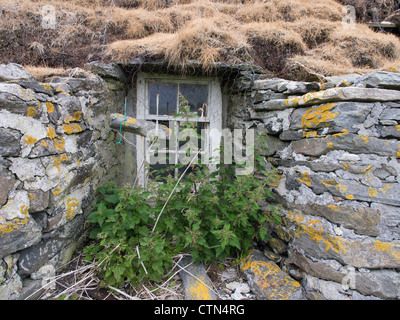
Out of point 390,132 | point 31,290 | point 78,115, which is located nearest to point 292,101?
point 390,132

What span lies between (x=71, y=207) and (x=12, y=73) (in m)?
1.28

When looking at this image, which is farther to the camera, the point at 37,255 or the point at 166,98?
the point at 166,98

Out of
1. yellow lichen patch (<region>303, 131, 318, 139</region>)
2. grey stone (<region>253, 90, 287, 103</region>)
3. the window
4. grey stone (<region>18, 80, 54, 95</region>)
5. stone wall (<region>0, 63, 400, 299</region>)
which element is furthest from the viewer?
the window

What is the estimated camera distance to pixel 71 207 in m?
2.12

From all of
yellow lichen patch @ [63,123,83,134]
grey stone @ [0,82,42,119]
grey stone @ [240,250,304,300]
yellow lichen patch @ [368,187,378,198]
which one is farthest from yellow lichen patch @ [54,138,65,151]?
yellow lichen patch @ [368,187,378,198]

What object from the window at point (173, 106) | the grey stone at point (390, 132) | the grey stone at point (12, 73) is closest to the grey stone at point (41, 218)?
the grey stone at point (12, 73)

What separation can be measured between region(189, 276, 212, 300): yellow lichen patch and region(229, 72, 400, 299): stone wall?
81 centimetres

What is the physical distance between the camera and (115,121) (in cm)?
241

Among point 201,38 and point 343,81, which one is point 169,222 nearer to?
point 343,81

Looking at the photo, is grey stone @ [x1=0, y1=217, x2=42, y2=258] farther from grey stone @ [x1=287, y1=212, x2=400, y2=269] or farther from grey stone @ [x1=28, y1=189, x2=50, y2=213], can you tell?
grey stone @ [x1=287, y1=212, x2=400, y2=269]

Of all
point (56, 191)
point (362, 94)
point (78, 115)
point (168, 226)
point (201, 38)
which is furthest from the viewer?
point (201, 38)

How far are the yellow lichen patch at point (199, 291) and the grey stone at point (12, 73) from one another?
2.35 meters

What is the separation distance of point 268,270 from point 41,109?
240cm

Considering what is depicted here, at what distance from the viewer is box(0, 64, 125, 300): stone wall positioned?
1653 mm
